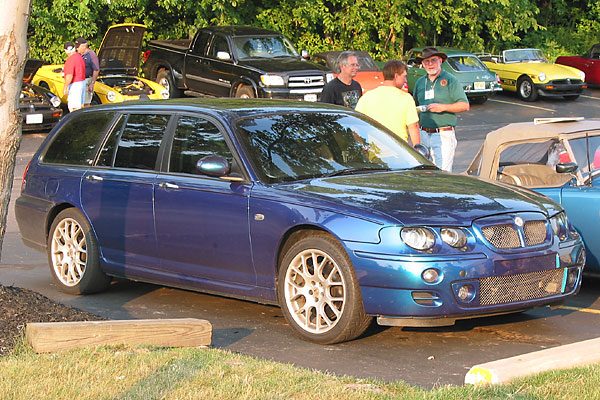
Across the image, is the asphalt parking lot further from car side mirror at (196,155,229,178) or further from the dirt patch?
car side mirror at (196,155,229,178)

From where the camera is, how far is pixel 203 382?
537 centimetres

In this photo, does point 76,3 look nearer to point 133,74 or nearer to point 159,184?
point 133,74

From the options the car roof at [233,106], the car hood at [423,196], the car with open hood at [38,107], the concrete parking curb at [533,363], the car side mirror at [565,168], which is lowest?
the car with open hood at [38,107]

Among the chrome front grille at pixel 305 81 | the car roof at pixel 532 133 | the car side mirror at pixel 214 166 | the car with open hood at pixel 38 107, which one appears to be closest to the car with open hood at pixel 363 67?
the chrome front grille at pixel 305 81

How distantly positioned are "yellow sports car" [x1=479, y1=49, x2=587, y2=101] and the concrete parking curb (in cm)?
2468

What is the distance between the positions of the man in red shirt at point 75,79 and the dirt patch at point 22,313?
42.8ft

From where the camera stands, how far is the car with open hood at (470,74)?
28.6m

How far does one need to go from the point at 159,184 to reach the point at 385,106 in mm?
3768

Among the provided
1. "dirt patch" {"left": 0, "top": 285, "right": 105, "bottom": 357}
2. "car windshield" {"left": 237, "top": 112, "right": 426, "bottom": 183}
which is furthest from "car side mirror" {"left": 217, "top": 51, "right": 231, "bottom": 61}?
"dirt patch" {"left": 0, "top": 285, "right": 105, "bottom": 357}

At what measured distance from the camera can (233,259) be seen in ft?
24.6

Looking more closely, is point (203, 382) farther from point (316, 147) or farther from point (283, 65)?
point (283, 65)

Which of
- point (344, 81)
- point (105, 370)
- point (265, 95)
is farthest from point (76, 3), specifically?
point (105, 370)

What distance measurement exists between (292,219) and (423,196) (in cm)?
91

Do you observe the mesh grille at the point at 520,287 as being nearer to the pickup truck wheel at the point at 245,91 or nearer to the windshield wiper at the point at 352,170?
the windshield wiper at the point at 352,170
